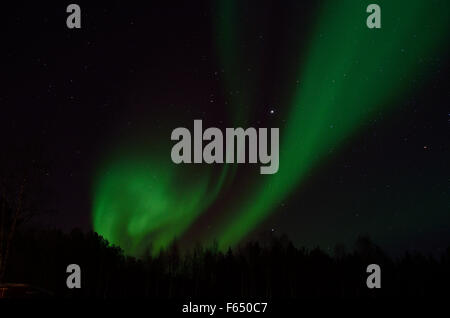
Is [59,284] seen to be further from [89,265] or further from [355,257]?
[355,257]

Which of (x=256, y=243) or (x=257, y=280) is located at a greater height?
(x=256, y=243)

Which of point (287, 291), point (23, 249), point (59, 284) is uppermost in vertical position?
point (23, 249)

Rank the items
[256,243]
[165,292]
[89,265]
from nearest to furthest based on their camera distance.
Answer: [89,265] → [165,292] → [256,243]

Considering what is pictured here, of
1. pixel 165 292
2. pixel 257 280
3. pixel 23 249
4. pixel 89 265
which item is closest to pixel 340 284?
pixel 257 280

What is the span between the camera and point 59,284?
53781 millimetres
